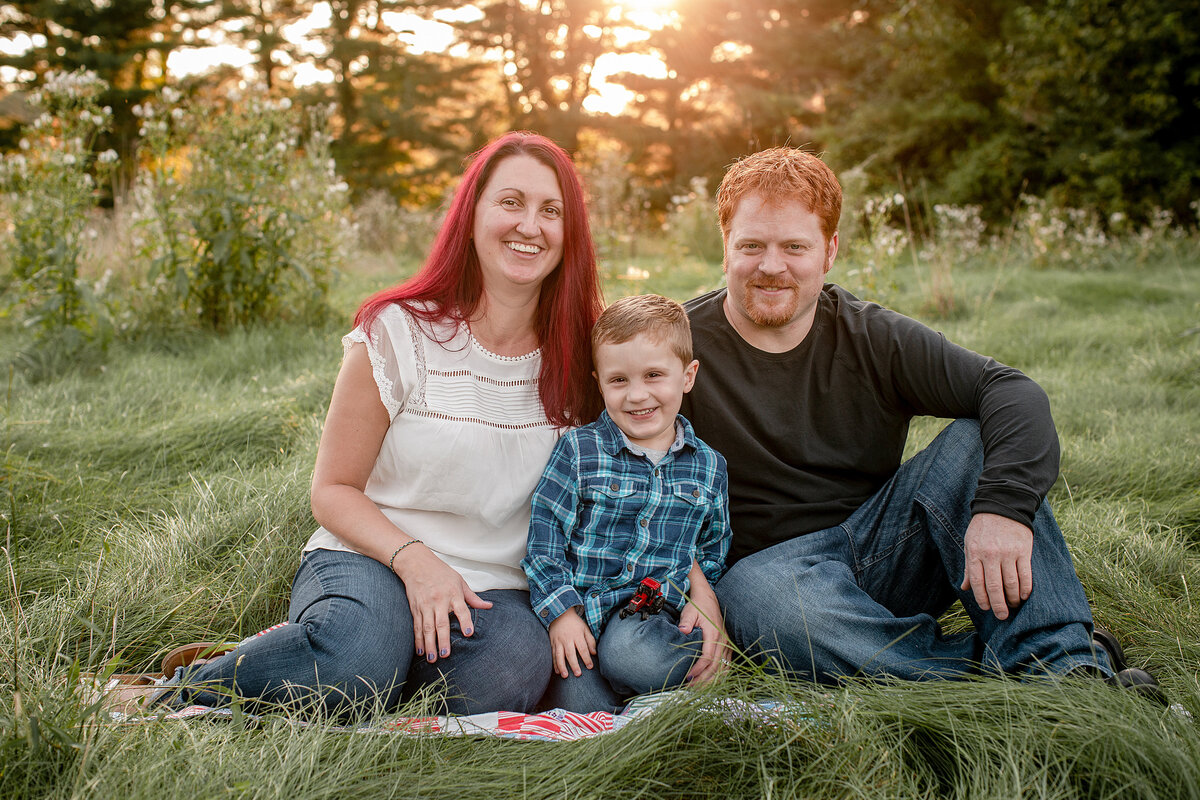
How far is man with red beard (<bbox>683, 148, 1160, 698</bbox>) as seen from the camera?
189cm

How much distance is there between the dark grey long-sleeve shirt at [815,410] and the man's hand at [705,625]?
21cm

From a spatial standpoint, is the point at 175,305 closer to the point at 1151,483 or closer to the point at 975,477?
the point at 975,477

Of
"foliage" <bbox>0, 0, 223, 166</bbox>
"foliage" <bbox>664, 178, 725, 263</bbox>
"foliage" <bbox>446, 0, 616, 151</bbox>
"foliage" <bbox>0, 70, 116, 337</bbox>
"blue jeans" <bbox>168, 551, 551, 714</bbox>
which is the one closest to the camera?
"blue jeans" <bbox>168, 551, 551, 714</bbox>

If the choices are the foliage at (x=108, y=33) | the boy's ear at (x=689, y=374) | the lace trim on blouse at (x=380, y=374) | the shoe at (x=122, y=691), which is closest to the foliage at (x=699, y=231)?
the boy's ear at (x=689, y=374)

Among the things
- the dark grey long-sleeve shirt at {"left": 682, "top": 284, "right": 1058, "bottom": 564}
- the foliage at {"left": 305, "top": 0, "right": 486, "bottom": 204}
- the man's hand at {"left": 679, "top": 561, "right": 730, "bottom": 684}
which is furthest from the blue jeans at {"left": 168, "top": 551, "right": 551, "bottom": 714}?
the foliage at {"left": 305, "top": 0, "right": 486, "bottom": 204}

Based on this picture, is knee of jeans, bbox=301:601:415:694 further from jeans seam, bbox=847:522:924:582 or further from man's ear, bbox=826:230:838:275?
man's ear, bbox=826:230:838:275

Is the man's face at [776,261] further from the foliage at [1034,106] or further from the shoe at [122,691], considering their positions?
the foliage at [1034,106]

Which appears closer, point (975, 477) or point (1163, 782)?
point (1163, 782)

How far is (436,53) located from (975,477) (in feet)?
73.7

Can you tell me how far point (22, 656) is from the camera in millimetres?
1721

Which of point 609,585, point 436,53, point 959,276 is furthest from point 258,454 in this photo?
point 436,53

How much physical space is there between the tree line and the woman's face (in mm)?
11227

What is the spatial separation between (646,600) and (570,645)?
0.23m

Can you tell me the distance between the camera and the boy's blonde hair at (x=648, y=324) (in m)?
2.17
